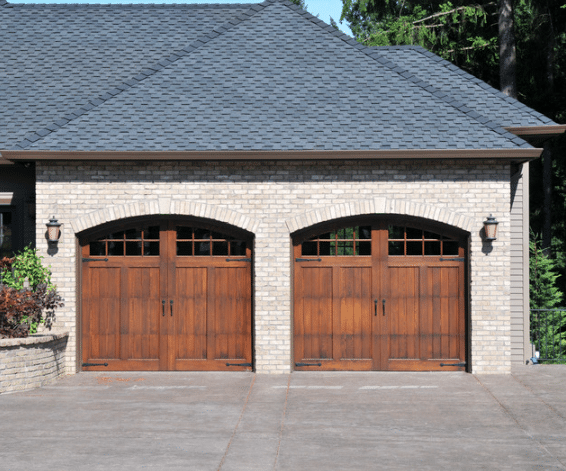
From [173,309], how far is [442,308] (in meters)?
4.77

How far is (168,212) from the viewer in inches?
521

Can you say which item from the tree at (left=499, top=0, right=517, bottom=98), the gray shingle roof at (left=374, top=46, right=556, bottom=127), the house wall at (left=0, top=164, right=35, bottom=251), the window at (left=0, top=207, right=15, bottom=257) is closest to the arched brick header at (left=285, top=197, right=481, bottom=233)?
the gray shingle roof at (left=374, top=46, right=556, bottom=127)

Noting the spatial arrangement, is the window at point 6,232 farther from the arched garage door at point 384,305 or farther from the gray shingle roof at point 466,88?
the gray shingle roof at point 466,88

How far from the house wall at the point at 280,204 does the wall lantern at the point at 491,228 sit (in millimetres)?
183

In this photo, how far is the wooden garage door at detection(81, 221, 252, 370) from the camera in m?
13.5

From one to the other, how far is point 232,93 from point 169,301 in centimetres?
417

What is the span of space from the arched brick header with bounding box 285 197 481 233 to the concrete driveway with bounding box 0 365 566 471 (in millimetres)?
2615

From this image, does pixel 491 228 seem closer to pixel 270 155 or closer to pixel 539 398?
pixel 539 398

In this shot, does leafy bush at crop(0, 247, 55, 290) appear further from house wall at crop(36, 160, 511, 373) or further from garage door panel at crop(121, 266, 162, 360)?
garage door panel at crop(121, 266, 162, 360)

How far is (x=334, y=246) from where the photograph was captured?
13.6 meters

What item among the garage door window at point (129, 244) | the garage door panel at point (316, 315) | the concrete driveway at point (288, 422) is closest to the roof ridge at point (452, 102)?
the garage door panel at point (316, 315)

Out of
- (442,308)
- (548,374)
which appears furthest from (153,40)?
(548,374)

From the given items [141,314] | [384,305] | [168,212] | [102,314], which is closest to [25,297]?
[102,314]

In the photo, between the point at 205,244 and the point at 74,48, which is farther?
the point at 74,48
